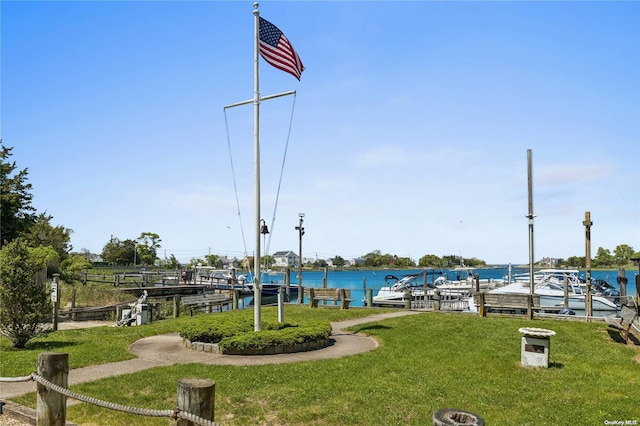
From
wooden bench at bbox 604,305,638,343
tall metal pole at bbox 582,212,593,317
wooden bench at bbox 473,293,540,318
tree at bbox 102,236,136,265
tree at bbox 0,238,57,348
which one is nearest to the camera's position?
tree at bbox 0,238,57,348

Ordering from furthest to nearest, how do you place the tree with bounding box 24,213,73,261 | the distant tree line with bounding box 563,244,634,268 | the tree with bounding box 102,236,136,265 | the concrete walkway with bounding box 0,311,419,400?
1. the tree with bounding box 102,236,136,265
2. the distant tree line with bounding box 563,244,634,268
3. the tree with bounding box 24,213,73,261
4. the concrete walkway with bounding box 0,311,419,400

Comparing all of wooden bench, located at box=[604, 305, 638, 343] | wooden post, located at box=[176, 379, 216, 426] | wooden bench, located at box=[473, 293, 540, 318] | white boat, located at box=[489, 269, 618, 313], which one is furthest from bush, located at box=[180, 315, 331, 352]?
white boat, located at box=[489, 269, 618, 313]

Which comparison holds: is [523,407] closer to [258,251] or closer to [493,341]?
[493,341]

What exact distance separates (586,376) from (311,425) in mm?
6060

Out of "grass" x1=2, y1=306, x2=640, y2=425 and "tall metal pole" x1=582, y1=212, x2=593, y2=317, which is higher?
"tall metal pole" x1=582, y1=212, x2=593, y2=317

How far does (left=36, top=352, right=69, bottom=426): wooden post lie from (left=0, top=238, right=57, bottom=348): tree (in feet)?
25.3

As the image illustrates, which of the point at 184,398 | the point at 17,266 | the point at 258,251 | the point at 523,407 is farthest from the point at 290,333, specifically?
the point at 184,398

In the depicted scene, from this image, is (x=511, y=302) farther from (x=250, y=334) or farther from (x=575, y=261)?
(x=575, y=261)

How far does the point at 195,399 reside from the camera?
13.4 feet

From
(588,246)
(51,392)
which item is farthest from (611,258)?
(51,392)

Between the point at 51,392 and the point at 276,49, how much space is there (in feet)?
36.1

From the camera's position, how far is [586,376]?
934 cm

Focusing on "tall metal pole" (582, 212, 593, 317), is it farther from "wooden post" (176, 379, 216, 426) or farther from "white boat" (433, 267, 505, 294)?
"wooden post" (176, 379, 216, 426)

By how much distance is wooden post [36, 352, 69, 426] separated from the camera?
5828 millimetres
